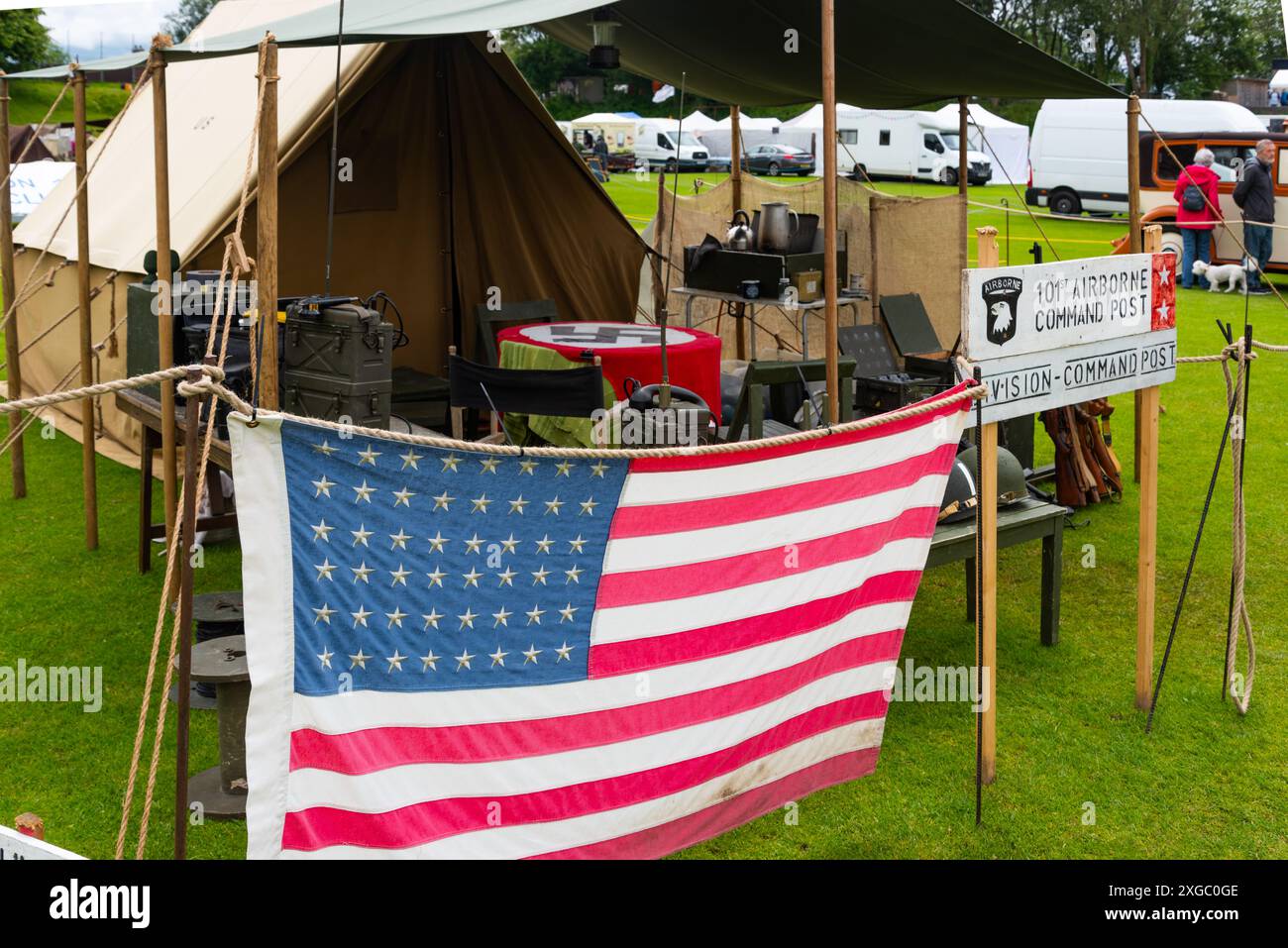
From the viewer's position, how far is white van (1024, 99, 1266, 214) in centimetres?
2275

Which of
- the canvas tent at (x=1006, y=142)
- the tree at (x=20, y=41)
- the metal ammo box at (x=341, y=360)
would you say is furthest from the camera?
the tree at (x=20, y=41)

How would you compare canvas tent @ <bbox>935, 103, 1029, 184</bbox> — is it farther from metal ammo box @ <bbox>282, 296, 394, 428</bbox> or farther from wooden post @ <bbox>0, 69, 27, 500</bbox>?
metal ammo box @ <bbox>282, 296, 394, 428</bbox>

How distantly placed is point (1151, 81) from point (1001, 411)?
5186cm

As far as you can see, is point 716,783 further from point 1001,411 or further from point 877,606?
point 1001,411

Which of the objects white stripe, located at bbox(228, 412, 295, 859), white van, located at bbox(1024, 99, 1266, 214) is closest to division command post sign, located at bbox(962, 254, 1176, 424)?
white stripe, located at bbox(228, 412, 295, 859)

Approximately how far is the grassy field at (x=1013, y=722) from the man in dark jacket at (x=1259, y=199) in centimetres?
808

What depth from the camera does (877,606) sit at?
3926mm

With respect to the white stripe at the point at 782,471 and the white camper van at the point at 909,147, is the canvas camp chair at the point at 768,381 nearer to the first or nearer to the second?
the white stripe at the point at 782,471

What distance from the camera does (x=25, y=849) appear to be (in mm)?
2551

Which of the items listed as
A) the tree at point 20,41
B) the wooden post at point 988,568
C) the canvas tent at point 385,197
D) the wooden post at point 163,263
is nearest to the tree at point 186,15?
the tree at point 20,41

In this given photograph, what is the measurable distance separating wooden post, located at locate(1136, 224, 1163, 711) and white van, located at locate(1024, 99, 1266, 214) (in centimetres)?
1924

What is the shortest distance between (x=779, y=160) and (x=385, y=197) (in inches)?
1052

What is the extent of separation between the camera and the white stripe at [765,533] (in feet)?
11.0

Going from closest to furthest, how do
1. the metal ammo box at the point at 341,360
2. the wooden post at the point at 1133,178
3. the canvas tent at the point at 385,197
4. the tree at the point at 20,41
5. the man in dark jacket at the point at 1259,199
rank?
the metal ammo box at the point at 341,360
the wooden post at the point at 1133,178
the canvas tent at the point at 385,197
the man in dark jacket at the point at 1259,199
the tree at the point at 20,41
